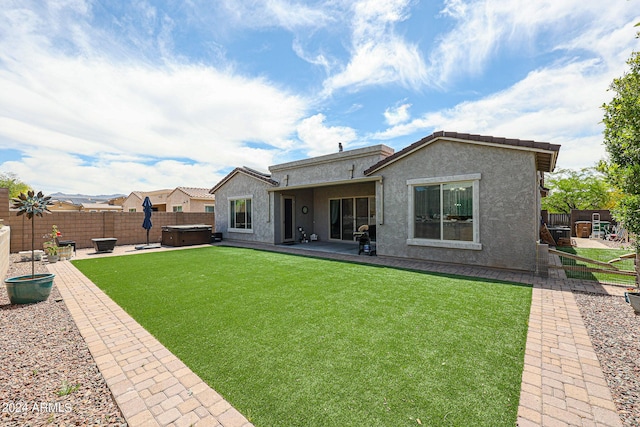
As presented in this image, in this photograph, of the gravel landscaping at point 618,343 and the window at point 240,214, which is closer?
the gravel landscaping at point 618,343

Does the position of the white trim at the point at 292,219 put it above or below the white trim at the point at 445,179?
below

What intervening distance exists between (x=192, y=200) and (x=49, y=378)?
24465mm

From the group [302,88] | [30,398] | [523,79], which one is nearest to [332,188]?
[302,88]

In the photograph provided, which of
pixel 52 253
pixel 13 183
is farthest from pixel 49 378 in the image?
pixel 13 183

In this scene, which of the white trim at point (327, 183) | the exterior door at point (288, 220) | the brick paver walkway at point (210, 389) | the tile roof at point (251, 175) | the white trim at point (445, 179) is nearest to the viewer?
the brick paver walkway at point (210, 389)

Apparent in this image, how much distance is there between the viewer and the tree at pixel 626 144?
4656mm

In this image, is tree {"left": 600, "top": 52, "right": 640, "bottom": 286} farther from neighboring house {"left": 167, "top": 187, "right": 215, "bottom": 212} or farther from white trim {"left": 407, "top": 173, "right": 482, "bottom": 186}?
neighboring house {"left": 167, "top": 187, "right": 215, "bottom": 212}

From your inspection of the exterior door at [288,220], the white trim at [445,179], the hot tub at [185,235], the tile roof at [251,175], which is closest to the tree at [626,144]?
the white trim at [445,179]

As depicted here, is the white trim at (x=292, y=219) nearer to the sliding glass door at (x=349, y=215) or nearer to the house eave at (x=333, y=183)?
the house eave at (x=333, y=183)

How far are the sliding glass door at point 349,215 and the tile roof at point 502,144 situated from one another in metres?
4.28

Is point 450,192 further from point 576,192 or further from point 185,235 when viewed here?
point 576,192

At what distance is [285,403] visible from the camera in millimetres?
2613

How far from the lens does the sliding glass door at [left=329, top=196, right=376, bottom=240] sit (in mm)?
14555

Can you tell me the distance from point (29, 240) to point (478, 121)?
22.2m
